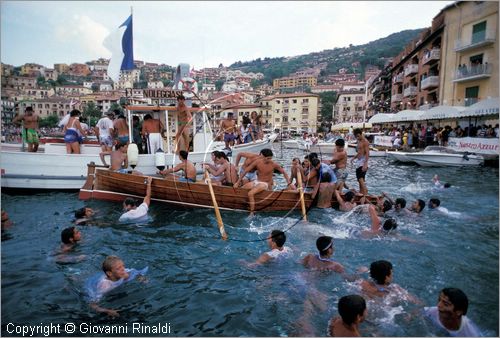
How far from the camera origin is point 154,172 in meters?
11.7

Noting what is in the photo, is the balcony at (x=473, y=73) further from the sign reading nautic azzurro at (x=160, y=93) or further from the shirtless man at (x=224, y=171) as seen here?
the shirtless man at (x=224, y=171)

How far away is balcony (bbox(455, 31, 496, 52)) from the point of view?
25.5m

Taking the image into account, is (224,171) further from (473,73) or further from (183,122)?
(473,73)

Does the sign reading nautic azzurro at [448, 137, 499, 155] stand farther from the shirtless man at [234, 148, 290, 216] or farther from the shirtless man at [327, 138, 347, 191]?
the shirtless man at [234, 148, 290, 216]

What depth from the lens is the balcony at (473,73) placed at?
86.0 feet

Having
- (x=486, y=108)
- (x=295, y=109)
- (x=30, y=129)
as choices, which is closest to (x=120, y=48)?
(x=30, y=129)

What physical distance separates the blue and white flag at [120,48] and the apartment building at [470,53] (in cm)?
2609

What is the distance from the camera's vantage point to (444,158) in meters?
18.8

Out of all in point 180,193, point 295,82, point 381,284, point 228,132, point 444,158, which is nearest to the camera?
point 381,284

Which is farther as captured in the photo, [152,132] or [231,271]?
[152,132]

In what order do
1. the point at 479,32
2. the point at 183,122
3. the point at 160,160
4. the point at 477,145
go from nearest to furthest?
the point at 160,160 < the point at 183,122 < the point at 477,145 < the point at 479,32

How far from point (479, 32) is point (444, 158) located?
15013 mm

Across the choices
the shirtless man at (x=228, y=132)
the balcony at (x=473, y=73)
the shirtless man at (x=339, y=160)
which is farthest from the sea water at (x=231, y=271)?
the balcony at (x=473, y=73)

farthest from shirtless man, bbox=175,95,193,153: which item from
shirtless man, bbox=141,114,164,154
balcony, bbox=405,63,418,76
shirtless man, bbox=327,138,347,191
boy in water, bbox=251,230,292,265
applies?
balcony, bbox=405,63,418,76
